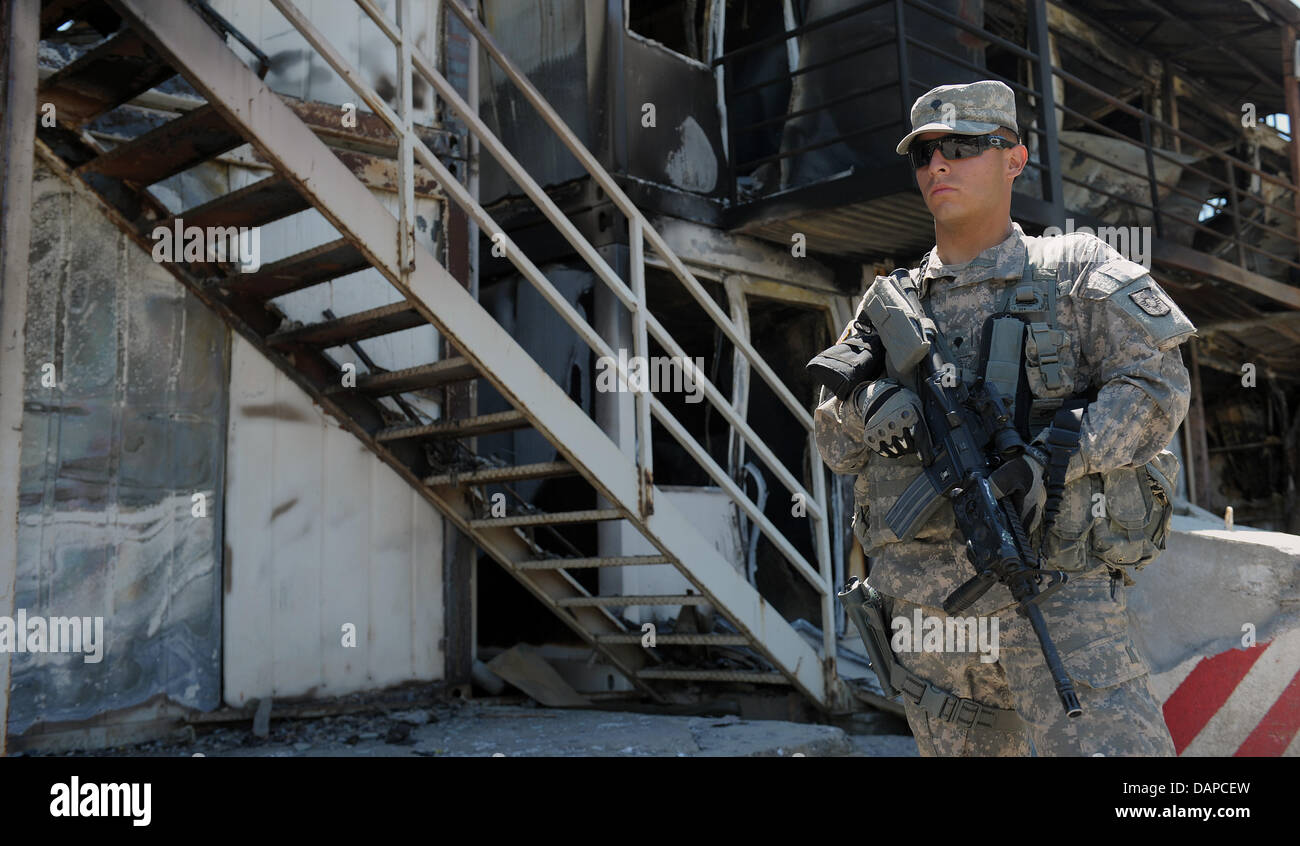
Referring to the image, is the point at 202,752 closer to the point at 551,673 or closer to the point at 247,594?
the point at 247,594

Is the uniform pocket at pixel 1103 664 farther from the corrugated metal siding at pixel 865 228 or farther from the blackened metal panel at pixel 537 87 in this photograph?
the blackened metal panel at pixel 537 87

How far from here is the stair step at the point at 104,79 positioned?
4.02 meters

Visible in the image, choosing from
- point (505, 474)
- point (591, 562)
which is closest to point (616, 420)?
point (591, 562)

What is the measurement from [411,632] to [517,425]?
4.59 ft

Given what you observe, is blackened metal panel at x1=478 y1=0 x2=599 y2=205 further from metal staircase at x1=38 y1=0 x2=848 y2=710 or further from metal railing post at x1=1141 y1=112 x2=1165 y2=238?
metal railing post at x1=1141 y1=112 x2=1165 y2=238

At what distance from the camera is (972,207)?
8.47ft

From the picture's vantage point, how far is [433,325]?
4523mm

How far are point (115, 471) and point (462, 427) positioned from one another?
1447mm

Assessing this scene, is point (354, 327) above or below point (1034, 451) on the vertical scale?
above

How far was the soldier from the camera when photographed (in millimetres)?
2279

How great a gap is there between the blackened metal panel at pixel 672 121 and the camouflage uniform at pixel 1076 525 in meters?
4.31

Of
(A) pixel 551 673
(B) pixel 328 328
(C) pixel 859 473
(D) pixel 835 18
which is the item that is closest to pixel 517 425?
(B) pixel 328 328

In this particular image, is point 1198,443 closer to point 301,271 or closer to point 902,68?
point 902,68

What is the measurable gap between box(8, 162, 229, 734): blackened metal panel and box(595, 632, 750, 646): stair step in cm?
188
